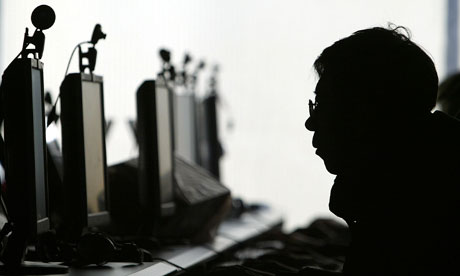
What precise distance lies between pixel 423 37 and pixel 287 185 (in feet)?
4.20

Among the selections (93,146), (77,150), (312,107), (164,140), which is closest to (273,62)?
(164,140)

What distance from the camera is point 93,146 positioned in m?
2.06

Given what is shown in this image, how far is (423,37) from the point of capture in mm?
4887

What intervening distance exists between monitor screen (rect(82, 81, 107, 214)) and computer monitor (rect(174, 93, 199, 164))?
0.93 meters

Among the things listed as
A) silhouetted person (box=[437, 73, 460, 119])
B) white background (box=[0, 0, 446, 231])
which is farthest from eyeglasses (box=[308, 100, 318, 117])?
white background (box=[0, 0, 446, 231])

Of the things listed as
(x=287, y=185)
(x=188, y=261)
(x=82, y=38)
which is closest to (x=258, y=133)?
(x=287, y=185)

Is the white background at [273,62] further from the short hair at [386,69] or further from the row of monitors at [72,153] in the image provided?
the short hair at [386,69]

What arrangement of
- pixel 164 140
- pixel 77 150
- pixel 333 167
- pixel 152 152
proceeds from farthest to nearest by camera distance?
pixel 164 140
pixel 152 152
pixel 77 150
pixel 333 167

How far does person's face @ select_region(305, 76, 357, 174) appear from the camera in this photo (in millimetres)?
1605

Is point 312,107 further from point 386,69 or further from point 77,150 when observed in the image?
Answer: point 77,150

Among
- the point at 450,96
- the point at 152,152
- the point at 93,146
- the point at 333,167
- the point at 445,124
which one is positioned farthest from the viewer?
the point at 450,96

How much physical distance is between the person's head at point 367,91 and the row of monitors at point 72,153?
60 centimetres

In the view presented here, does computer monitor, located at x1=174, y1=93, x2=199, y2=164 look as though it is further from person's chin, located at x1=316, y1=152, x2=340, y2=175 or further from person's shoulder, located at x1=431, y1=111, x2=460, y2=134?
person's shoulder, located at x1=431, y1=111, x2=460, y2=134

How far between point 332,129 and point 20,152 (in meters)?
0.64
